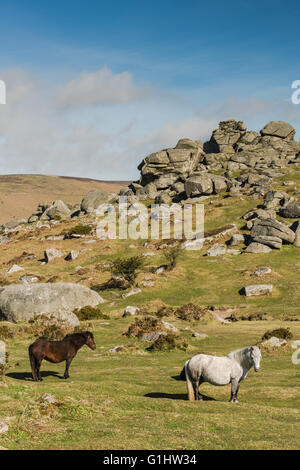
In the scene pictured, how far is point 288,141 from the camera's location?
136375mm

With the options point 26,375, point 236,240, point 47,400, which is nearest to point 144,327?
point 26,375

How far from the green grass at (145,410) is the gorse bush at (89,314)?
1320 cm

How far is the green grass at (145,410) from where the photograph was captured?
11.1 m

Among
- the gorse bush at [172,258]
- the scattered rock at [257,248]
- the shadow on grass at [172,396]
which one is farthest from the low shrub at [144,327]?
the scattered rock at [257,248]

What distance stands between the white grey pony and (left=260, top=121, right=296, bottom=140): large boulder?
130 meters

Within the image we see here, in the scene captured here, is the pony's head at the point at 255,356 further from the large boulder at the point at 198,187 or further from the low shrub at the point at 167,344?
the large boulder at the point at 198,187

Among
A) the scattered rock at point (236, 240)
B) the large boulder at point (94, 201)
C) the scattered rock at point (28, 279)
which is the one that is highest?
the large boulder at point (94, 201)

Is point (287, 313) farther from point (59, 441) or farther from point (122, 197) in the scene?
point (122, 197)

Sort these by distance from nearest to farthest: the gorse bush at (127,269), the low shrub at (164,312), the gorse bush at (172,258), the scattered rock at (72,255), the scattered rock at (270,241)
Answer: the low shrub at (164,312)
the gorse bush at (127,269)
the gorse bush at (172,258)
the scattered rock at (270,241)
the scattered rock at (72,255)

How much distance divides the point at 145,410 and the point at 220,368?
10.0ft

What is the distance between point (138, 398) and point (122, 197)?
319 feet

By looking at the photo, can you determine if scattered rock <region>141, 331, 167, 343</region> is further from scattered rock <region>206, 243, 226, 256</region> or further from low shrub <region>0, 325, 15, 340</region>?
scattered rock <region>206, 243, 226, 256</region>

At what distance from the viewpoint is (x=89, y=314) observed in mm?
39531
